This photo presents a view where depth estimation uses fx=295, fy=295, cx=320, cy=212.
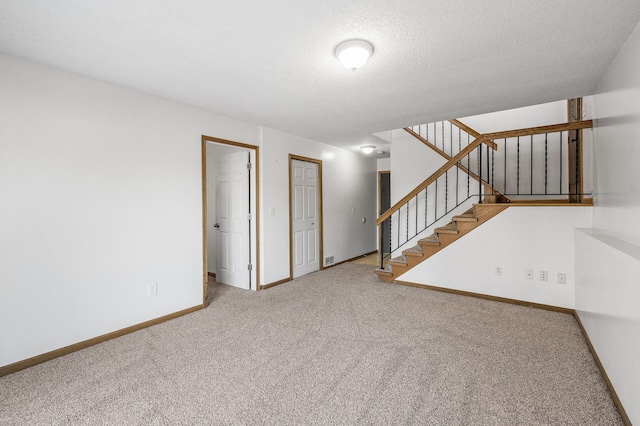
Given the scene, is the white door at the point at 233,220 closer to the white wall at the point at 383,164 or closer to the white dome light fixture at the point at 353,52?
the white dome light fixture at the point at 353,52

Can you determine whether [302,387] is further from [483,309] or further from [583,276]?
[583,276]

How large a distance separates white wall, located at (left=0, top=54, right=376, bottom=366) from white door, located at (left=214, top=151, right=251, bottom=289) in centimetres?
73

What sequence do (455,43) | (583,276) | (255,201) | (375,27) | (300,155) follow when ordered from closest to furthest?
1. (375,27)
2. (455,43)
3. (583,276)
4. (255,201)
5. (300,155)

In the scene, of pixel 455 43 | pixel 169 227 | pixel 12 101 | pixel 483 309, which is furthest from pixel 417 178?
pixel 12 101

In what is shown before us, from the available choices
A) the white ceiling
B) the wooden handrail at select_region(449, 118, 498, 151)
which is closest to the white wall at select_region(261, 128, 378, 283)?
the white ceiling

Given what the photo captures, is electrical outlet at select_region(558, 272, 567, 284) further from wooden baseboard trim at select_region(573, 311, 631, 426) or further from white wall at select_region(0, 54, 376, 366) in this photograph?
white wall at select_region(0, 54, 376, 366)

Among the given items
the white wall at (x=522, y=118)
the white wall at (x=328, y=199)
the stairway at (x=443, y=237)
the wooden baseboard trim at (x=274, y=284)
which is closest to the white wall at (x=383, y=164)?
the white wall at (x=328, y=199)

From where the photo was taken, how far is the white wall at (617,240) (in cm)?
156

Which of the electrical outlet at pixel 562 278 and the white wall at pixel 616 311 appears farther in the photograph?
the electrical outlet at pixel 562 278

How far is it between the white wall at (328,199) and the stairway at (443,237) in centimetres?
145

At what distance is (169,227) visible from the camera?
315 cm

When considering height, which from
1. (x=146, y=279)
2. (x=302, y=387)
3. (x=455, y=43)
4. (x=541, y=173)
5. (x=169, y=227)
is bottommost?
(x=302, y=387)

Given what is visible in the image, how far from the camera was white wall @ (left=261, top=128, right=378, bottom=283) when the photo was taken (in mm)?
4312

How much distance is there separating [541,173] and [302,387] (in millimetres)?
4746
